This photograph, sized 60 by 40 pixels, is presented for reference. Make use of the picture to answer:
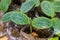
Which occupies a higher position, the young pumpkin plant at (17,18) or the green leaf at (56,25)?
the young pumpkin plant at (17,18)

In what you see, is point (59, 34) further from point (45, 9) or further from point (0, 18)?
point (0, 18)

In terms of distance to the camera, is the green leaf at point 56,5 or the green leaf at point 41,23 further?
the green leaf at point 56,5

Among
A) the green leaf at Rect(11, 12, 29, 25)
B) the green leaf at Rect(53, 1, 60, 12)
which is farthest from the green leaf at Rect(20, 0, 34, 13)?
the green leaf at Rect(53, 1, 60, 12)

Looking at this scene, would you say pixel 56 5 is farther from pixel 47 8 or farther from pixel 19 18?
pixel 19 18

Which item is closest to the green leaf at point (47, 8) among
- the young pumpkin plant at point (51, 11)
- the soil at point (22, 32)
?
the young pumpkin plant at point (51, 11)

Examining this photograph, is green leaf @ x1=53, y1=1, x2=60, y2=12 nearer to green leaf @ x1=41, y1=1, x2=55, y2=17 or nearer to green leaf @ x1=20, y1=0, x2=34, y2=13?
green leaf @ x1=41, y1=1, x2=55, y2=17

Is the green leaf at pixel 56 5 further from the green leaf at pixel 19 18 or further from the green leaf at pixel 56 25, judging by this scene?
the green leaf at pixel 19 18

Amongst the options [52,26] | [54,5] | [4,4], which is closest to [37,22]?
[52,26]
